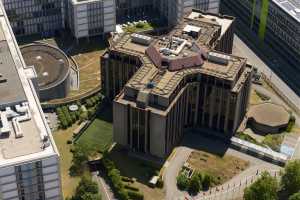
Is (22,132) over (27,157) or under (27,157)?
over

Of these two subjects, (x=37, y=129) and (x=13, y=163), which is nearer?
(x=13, y=163)

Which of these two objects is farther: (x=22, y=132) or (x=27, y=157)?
(x=22, y=132)

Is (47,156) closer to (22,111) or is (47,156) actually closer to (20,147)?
(20,147)

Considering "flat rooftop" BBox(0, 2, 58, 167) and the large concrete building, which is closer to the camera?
the large concrete building

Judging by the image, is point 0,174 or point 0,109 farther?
point 0,109

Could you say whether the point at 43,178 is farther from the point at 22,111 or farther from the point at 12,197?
the point at 22,111

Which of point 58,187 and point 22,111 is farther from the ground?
point 22,111

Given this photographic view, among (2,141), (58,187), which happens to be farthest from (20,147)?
(58,187)

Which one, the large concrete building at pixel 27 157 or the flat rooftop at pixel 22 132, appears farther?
the flat rooftop at pixel 22 132

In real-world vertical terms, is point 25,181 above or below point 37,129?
below
